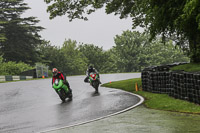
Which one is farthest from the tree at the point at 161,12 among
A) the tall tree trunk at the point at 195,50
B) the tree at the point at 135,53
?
the tree at the point at 135,53

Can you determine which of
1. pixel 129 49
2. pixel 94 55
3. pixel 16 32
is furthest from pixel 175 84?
pixel 94 55

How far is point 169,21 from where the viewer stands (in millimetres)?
14344

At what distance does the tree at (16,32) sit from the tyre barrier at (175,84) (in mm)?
49295

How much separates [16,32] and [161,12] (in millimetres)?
54910

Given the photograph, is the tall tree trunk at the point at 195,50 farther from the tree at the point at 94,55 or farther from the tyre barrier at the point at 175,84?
the tree at the point at 94,55

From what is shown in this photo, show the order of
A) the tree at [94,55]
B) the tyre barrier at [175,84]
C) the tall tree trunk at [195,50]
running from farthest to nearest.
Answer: the tree at [94,55] → the tall tree trunk at [195,50] → the tyre barrier at [175,84]

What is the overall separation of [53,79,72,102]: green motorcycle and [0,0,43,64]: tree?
4860 centimetres

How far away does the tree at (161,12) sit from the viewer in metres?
12.4

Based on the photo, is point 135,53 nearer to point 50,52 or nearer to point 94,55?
point 94,55

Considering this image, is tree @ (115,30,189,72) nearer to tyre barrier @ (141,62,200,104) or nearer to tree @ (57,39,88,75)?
tree @ (57,39,88,75)

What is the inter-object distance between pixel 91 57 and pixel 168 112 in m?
96.2

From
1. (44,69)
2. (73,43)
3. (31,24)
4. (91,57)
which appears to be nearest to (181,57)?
(91,57)

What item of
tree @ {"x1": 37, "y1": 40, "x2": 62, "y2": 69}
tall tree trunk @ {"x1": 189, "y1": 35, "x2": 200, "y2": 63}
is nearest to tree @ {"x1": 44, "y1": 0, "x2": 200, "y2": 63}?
tall tree trunk @ {"x1": 189, "y1": 35, "x2": 200, "y2": 63}

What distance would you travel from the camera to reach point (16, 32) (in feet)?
214
